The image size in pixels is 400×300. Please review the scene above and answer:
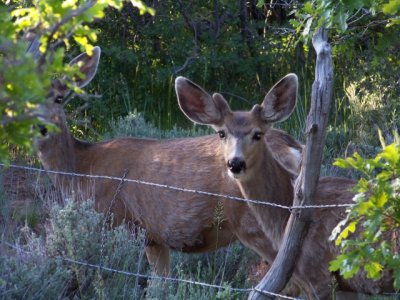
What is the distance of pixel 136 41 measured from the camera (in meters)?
13.0

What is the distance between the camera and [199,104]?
717cm

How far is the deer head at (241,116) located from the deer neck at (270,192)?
2.9 inches

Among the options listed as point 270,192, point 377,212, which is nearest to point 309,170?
point 377,212

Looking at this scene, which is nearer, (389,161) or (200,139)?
(389,161)

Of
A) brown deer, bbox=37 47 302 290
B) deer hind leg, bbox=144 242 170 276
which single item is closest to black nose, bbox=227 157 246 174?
brown deer, bbox=37 47 302 290

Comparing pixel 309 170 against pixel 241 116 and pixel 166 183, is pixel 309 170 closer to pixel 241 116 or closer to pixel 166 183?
pixel 241 116

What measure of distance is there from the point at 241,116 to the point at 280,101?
34 centimetres

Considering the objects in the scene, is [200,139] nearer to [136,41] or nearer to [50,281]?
[50,281]

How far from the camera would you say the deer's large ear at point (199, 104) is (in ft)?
23.2

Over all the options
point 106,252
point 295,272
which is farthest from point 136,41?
point 295,272

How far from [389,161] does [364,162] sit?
0.18 meters

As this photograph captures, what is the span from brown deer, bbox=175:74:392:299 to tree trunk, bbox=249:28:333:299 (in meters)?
0.31

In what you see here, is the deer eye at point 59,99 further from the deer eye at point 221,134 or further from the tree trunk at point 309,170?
the tree trunk at point 309,170

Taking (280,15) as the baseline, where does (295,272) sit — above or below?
below
